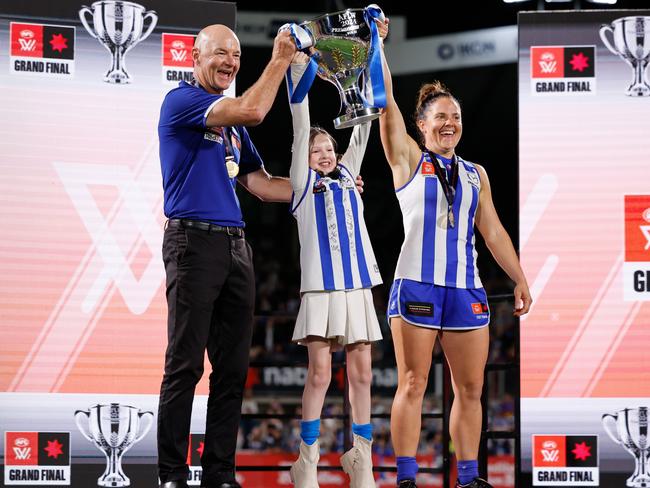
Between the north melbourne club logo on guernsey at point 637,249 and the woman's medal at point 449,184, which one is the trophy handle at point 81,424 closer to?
the woman's medal at point 449,184

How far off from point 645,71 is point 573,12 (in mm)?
483

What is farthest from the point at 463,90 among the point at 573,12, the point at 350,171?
the point at 350,171

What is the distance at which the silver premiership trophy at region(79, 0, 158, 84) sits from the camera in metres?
4.51

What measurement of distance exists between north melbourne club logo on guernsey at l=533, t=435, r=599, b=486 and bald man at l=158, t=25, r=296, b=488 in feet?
6.42

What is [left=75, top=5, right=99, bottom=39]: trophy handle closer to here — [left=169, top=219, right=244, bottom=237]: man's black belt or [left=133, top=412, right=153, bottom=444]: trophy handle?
[left=169, top=219, right=244, bottom=237]: man's black belt

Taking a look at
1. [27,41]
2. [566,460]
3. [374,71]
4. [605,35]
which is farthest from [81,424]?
[605,35]

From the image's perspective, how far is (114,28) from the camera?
178 inches

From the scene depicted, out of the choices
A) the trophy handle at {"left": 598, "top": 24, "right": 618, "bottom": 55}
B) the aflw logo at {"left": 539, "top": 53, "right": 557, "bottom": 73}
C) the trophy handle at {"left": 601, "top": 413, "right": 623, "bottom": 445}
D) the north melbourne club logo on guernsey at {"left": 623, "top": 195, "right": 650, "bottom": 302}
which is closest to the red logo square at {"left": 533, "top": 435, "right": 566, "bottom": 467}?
the trophy handle at {"left": 601, "top": 413, "right": 623, "bottom": 445}

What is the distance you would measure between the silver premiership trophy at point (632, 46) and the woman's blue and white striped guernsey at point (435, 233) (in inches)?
57.6

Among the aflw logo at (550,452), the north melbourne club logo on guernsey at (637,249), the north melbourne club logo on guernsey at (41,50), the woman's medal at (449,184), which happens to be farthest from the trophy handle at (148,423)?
the north melbourne club logo on guernsey at (637,249)

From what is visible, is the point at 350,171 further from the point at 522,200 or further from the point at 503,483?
the point at 503,483

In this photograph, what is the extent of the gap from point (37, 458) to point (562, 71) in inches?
130

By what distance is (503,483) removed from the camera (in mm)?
7859

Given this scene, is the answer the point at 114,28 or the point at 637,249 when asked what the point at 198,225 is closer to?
the point at 114,28
